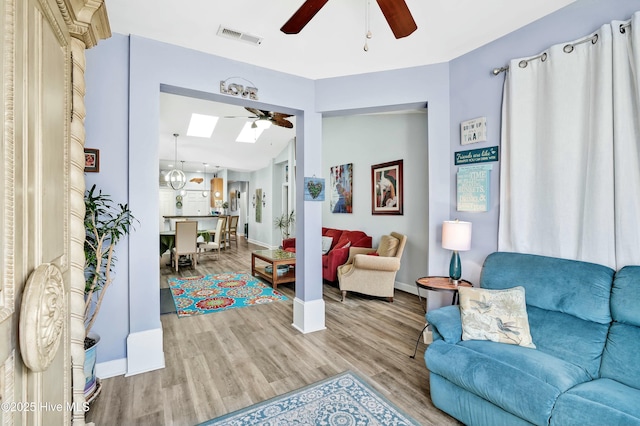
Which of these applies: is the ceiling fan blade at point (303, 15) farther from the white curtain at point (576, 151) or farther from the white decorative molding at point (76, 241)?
the white curtain at point (576, 151)

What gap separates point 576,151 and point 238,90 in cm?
275

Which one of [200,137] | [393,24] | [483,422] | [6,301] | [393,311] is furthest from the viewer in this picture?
[200,137]

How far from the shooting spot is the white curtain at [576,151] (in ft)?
6.13

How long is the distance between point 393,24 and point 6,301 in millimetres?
2117

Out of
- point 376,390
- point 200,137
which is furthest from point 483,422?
point 200,137

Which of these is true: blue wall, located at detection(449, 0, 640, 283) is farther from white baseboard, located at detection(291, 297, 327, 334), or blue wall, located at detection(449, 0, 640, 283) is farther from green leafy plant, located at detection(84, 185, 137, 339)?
green leafy plant, located at detection(84, 185, 137, 339)

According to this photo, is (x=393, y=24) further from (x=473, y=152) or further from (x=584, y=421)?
(x=584, y=421)

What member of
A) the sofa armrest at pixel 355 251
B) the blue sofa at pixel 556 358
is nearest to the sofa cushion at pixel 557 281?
the blue sofa at pixel 556 358

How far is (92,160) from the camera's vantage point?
2297 mm

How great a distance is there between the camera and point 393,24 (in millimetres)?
1853

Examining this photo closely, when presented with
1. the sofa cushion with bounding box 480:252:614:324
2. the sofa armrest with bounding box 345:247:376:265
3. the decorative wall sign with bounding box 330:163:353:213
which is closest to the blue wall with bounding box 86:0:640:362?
the sofa cushion with bounding box 480:252:614:324

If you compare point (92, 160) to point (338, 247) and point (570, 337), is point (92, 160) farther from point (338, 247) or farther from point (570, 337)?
point (338, 247)

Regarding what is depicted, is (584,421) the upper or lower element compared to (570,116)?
lower

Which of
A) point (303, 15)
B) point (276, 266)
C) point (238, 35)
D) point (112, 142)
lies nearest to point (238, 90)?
point (238, 35)
